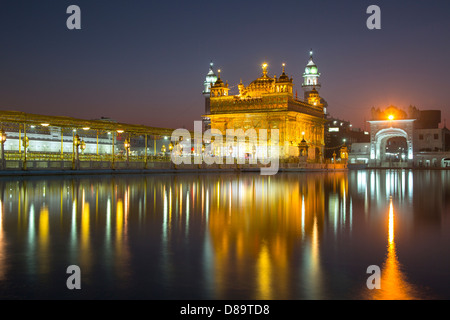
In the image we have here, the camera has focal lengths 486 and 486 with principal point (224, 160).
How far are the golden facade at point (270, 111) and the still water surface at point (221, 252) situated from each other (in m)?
53.4

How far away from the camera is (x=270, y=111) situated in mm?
65812

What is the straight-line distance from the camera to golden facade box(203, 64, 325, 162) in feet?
215

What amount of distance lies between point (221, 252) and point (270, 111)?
6045 cm

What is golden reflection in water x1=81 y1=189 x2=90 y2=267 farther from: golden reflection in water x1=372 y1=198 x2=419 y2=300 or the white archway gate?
the white archway gate

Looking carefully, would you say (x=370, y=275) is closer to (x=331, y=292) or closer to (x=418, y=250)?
(x=331, y=292)

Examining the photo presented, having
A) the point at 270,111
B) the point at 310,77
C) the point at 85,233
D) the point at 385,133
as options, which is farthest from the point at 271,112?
the point at 85,233

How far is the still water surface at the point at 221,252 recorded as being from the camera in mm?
4520

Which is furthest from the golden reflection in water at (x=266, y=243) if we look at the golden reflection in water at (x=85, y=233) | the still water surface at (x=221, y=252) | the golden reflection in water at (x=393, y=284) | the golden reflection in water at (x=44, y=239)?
the golden reflection in water at (x=44, y=239)

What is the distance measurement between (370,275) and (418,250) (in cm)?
180

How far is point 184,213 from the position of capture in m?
10.3

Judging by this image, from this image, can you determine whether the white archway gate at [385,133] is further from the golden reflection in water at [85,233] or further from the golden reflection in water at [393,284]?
the golden reflection in water at [393,284]

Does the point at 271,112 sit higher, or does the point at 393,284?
the point at 271,112

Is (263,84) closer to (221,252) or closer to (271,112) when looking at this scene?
(271,112)
